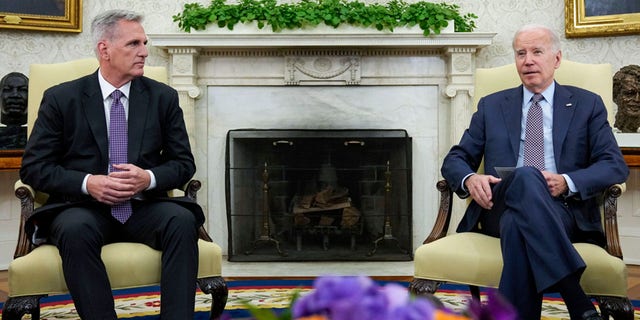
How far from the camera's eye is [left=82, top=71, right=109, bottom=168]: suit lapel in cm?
270

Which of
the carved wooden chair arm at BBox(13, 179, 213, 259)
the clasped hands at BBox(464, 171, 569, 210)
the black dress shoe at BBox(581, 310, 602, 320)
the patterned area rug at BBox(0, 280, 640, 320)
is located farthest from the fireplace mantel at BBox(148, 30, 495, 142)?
the black dress shoe at BBox(581, 310, 602, 320)

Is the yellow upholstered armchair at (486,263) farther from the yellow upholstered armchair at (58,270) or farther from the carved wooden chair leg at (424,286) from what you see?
the yellow upholstered armchair at (58,270)

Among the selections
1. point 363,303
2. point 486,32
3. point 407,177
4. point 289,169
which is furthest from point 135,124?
point 486,32

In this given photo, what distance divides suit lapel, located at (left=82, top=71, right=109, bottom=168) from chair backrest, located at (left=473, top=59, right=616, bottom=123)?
165cm

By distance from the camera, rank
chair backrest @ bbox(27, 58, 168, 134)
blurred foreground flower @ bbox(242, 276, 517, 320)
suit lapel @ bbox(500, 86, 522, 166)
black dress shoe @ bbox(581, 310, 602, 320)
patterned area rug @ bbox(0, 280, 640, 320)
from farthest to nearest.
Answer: patterned area rug @ bbox(0, 280, 640, 320), chair backrest @ bbox(27, 58, 168, 134), suit lapel @ bbox(500, 86, 522, 166), black dress shoe @ bbox(581, 310, 602, 320), blurred foreground flower @ bbox(242, 276, 517, 320)

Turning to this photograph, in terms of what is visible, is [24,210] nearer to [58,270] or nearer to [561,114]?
[58,270]

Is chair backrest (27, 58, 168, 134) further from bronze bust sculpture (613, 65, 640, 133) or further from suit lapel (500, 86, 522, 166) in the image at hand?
bronze bust sculpture (613, 65, 640, 133)

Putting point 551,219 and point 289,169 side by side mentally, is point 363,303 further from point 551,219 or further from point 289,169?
point 289,169

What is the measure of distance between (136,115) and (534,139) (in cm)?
160

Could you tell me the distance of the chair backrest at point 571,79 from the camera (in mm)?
3088

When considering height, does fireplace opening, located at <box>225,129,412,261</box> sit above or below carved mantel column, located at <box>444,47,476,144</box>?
below

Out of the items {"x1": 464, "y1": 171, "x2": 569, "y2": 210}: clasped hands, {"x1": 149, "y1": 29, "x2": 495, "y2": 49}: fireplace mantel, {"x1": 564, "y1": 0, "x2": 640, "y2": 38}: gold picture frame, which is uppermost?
{"x1": 564, "y1": 0, "x2": 640, "y2": 38}: gold picture frame

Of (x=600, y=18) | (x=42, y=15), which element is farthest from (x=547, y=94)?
(x=42, y=15)

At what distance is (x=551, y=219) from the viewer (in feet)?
7.48
